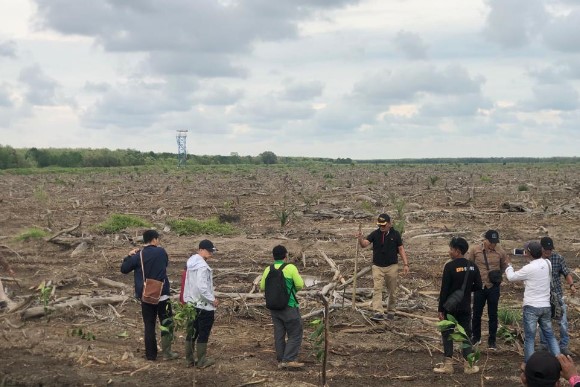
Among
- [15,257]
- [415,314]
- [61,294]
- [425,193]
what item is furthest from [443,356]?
[425,193]

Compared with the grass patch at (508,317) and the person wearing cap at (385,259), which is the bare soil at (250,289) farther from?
the grass patch at (508,317)

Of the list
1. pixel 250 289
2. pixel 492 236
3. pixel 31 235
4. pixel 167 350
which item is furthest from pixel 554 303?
pixel 31 235

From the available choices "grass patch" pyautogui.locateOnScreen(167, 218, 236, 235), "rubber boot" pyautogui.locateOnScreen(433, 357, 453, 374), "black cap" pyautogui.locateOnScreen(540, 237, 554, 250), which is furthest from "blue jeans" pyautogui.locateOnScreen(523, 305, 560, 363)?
"grass patch" pyautogui.locateOnScreen(167, 218, 236, 235)

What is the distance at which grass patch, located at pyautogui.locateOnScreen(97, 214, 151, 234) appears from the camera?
20094 millimetres

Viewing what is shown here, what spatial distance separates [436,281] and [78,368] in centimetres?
748

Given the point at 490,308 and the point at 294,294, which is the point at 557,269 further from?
the point at 294,294

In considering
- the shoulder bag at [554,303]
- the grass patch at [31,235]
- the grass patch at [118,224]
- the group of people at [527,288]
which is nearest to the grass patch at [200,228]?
the grass patch at [118,224]

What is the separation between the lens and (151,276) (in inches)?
334

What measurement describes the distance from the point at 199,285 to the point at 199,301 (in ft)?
0.66

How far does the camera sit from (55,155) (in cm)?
8525

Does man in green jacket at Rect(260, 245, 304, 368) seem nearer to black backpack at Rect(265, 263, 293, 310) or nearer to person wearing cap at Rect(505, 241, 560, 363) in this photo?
black backpack at Rect(265, 263, 293, 310)

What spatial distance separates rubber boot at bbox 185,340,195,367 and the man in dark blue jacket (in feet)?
0.73

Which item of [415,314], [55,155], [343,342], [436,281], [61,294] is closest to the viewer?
[343,342]

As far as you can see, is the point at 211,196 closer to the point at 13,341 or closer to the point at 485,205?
the point at 485,205
